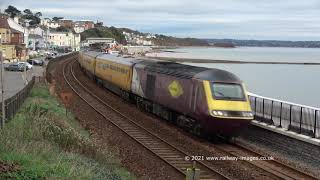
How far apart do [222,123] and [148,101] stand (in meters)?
9.42

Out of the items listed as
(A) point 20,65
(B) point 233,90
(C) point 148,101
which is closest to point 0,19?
(A) point 20,65

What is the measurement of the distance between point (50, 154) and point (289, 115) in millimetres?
11324

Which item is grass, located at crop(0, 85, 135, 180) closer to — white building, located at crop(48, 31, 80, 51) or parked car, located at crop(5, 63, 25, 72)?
parked car, located at crop(5, 63, 25, 72)

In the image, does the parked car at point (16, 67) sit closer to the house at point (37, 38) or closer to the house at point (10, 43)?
the house at point (10, 43)

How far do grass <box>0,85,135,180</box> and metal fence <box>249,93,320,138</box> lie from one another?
23.8 feet

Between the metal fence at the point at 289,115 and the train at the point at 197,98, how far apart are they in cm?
163

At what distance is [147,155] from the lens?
18.3 metres

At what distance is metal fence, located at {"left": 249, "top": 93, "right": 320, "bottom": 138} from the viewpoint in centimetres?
1997

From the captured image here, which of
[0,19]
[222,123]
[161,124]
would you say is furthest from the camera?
[0,19]

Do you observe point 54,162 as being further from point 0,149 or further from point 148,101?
point 148,101

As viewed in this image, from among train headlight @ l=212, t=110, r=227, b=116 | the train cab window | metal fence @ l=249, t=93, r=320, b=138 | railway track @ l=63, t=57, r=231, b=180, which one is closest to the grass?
railway track @ l=63, t=57, r=231, b=180

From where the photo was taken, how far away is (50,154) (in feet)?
42.4

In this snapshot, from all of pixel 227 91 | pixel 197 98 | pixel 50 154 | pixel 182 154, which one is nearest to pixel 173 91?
pixel 197 98

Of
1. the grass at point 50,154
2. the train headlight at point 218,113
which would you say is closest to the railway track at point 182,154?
the train headlight at point 218,113
